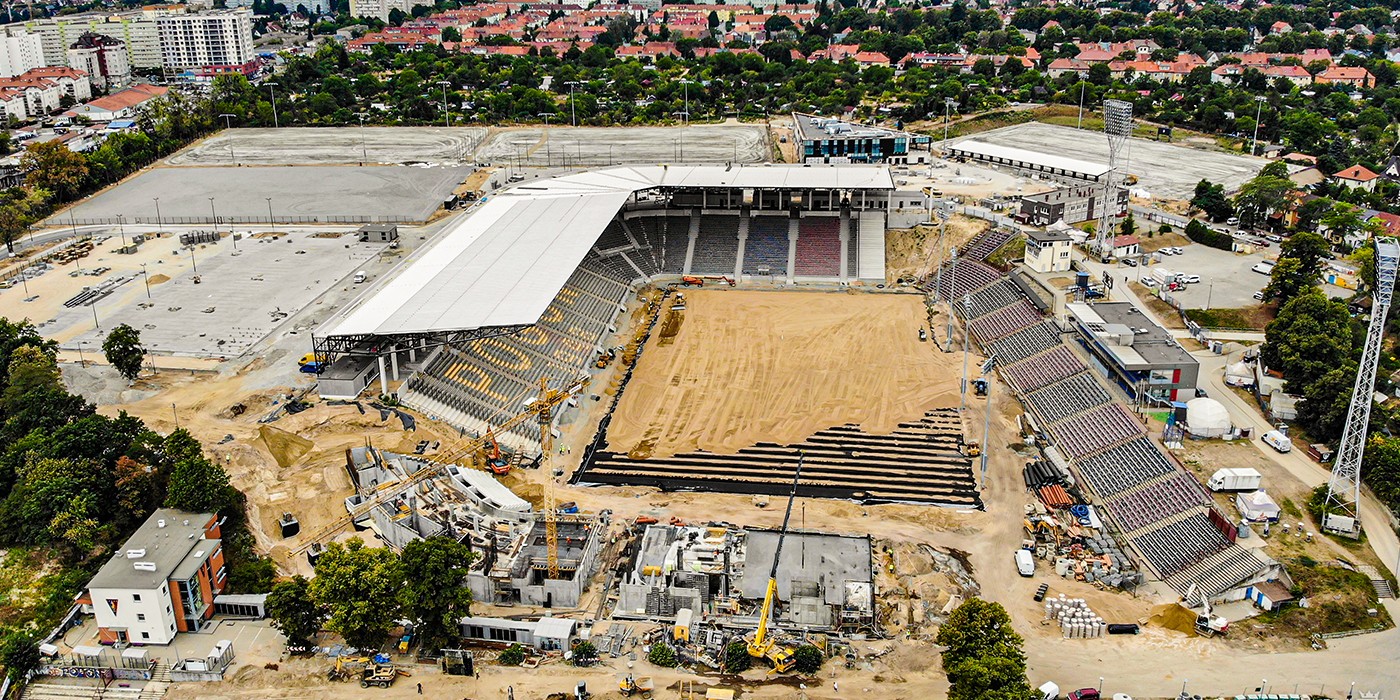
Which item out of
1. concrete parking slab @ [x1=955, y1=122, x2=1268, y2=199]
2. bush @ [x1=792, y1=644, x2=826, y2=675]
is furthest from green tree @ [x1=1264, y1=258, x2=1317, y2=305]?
bush @ [x1=792, y1=644, x2=826, y2=675]

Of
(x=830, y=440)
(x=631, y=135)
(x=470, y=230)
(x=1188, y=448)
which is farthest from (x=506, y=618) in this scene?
(x=631, y=135)

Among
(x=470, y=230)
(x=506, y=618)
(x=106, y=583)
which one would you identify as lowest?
(x=506, y=618)

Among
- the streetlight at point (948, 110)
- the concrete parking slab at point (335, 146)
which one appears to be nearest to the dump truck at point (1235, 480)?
the streetlight at point (948, 110)

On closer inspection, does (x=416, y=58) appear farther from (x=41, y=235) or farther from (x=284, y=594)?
(x=284, y=594)

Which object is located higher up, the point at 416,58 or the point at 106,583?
the point at 416,58

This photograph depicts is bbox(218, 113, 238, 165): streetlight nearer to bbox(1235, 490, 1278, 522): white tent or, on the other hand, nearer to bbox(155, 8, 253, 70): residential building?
bbox(155, 8, 253, 70): residential building

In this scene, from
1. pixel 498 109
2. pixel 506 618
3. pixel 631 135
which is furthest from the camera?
pixel 498 109

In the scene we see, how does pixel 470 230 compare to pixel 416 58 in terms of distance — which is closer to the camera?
pixel 470 230
